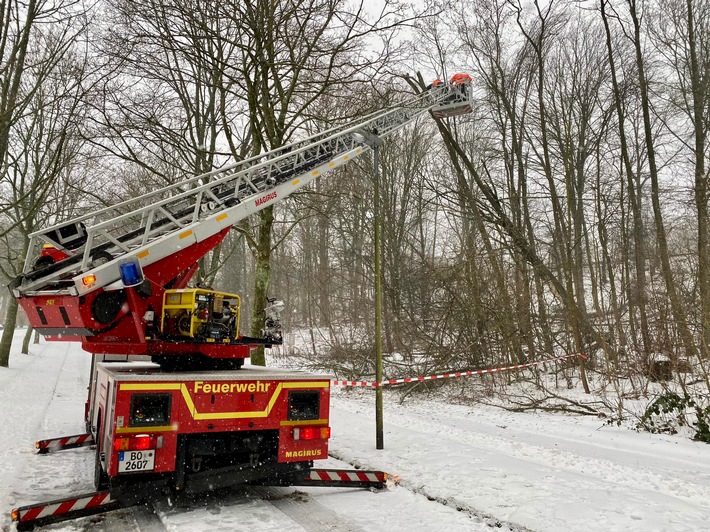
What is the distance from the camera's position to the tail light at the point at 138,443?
15.2ft

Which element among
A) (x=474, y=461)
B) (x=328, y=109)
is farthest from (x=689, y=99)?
(x=474, y=461)

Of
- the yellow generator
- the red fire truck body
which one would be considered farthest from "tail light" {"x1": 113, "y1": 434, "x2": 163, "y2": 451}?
the yellow generator

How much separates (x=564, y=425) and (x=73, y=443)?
8.75 meters

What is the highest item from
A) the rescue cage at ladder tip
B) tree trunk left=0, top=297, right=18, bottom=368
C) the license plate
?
the rescue cage at ladder tip

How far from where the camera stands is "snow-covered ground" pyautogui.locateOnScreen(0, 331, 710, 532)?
4914 mm

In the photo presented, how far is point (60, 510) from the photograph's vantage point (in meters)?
4.54

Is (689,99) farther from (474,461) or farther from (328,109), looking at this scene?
(474,461)

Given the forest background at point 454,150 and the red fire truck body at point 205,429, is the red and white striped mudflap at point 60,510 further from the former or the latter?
the forest background at point 454,150

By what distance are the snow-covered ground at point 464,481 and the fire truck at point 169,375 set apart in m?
0.39

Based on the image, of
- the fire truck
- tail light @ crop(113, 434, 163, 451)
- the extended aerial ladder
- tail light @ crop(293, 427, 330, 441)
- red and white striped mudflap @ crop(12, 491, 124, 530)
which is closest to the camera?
red and white striped mudflap @ crop(12, 491, 124, 530)

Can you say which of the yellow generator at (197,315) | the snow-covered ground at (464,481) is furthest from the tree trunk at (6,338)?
the yellow generator at (197,315)

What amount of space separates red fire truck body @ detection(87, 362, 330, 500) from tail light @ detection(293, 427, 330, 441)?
0.01 m

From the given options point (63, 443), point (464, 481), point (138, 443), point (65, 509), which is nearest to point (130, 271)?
point (138, 443)

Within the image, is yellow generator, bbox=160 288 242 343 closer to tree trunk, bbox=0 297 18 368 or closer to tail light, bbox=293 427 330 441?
tail light, bbox=293 427 330 441
